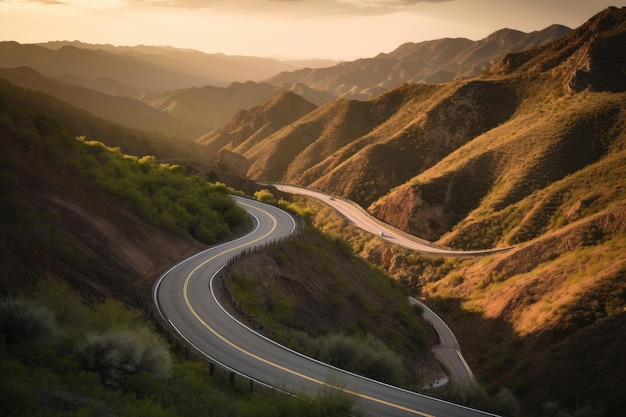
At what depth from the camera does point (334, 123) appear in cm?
14538

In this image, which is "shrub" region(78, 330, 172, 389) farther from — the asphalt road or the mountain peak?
the mountain peak

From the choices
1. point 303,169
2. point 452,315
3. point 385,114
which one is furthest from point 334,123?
point 452,315

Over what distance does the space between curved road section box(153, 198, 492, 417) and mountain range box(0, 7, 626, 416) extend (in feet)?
13.5

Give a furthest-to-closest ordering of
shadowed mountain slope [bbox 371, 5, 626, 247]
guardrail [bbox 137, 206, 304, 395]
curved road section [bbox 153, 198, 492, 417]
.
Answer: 1. shadowed mountain slope [bbox 371, 5, 626, 247]
2. curved road section [bbox 153, 198, 492, 417]
3. guardrail [bbox 137, 206, 304, 395]

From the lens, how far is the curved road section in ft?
66.6

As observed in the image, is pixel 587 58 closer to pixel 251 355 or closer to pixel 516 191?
pixel 516 191

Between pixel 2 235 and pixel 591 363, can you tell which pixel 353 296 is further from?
pixel 2 235

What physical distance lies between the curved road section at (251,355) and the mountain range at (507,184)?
410 cm

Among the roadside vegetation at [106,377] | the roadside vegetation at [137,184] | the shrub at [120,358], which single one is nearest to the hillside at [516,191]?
the roadside vegetation at [106,377]

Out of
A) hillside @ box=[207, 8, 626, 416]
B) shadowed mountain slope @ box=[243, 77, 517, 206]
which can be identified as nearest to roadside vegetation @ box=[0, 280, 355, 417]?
hillside @ box=[207, 8, 626, 416]

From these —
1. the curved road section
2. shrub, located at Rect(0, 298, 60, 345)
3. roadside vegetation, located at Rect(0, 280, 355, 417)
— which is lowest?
the curved road section

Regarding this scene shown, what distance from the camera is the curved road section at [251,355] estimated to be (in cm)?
2031

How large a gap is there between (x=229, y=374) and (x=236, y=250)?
21130mm

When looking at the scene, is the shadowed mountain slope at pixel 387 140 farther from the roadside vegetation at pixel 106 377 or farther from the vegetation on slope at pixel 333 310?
the roadside vegetation at pixel 106 377
